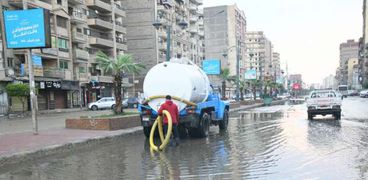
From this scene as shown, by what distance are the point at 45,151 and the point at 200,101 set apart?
6729 mm

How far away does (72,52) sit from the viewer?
5850 centimetres

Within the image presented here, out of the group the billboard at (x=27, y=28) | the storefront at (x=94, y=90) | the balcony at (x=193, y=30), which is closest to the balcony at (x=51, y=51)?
the storefront at (x=94, y=90)

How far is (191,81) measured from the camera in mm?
16203

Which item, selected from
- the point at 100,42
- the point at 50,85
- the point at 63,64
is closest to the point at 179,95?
the point at 50,85

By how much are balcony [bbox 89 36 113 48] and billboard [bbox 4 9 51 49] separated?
4903 centimetres

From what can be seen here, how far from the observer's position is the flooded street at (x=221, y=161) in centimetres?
899

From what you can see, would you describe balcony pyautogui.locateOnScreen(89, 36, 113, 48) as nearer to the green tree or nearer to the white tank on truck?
the green tree

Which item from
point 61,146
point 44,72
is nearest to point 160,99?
point 61,146

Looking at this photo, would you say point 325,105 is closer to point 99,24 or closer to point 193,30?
point 99,24

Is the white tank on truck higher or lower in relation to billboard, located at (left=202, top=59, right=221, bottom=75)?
lower

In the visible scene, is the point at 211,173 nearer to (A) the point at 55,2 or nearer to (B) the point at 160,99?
(B) the point at 160,99

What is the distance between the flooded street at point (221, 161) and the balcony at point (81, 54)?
45.3 metres

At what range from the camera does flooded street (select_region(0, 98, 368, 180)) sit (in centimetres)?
899

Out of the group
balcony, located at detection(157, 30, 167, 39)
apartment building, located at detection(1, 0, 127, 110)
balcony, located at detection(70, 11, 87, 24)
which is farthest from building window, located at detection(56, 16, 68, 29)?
balcony, located at detection(157, 30, 167, 39)
